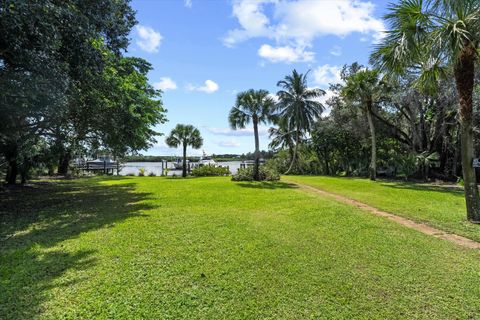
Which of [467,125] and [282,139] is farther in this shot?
[282,139]

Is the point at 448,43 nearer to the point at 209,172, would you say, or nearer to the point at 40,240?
the point at 40,240

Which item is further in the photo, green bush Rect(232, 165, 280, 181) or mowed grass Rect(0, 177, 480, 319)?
green bush Rect(232, 165, 280, 181)

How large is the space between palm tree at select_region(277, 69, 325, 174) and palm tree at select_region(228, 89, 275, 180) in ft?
24.3

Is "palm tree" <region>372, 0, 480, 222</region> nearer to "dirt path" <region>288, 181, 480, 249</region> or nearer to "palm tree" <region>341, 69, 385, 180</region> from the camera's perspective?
"dirt path" <region>288, 181, 480, 249</region>

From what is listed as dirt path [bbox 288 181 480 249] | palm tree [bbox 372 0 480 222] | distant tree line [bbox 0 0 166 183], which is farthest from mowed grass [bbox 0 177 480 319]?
distant tree line [bbox 0 0 166 183]

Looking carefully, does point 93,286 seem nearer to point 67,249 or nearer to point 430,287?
point 67,249

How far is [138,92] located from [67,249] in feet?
26.2

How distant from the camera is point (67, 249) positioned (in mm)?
5051

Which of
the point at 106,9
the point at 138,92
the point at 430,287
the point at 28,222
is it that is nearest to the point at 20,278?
the point at 28,222

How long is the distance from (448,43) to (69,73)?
8720mm

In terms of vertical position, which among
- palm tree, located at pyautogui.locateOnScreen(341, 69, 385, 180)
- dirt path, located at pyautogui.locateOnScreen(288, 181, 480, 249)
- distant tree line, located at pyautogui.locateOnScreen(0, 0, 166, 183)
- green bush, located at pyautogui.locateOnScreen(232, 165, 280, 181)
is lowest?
dirt path, located at pyautogui.locateOnScreen(288, 181, 480, 249)

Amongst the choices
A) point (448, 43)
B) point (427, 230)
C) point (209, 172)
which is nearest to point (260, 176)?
point (209, 172)

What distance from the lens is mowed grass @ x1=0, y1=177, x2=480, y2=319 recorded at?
3094 millimetres

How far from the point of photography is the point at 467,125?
6.79 m
